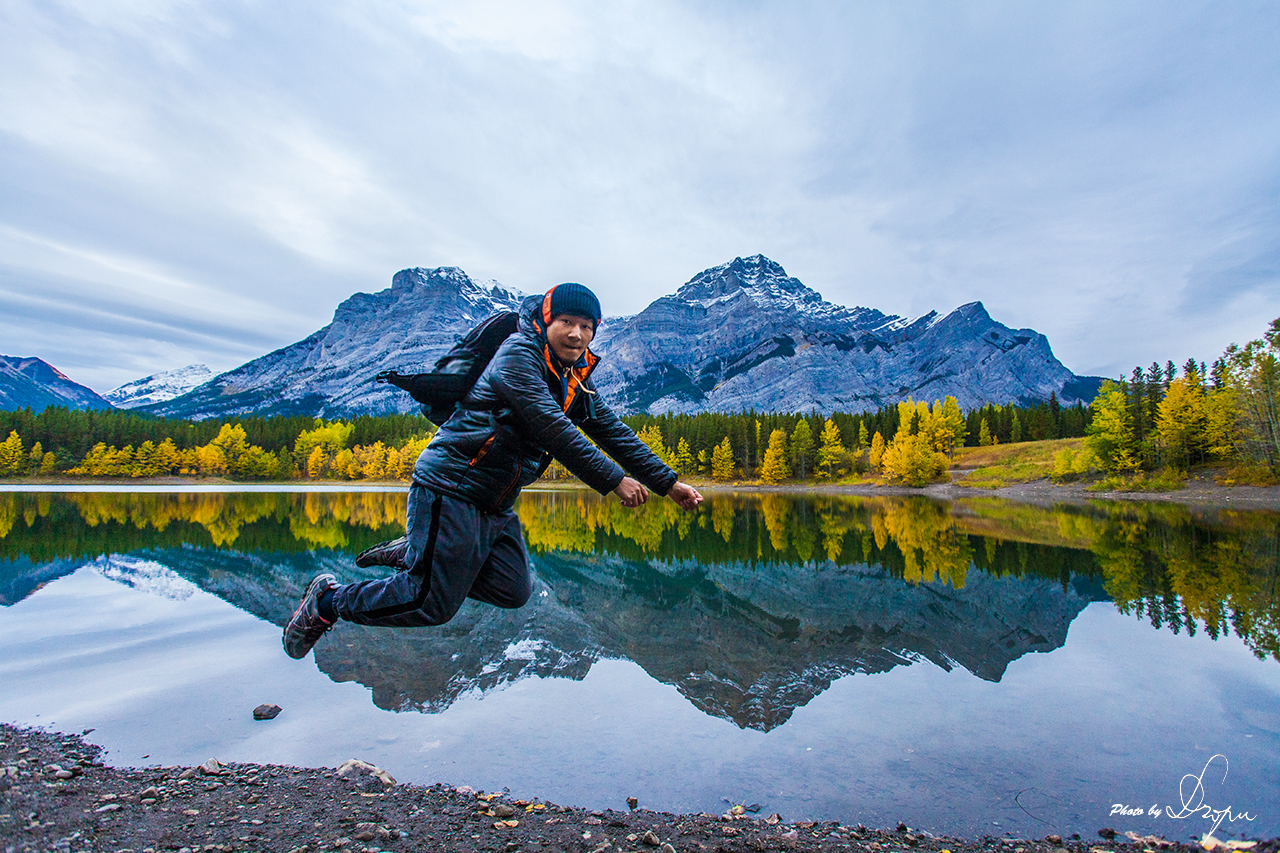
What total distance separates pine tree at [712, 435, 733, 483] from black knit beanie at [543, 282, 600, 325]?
9253 cm

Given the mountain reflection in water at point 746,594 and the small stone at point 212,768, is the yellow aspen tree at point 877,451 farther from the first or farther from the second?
the small stone at point 212,768

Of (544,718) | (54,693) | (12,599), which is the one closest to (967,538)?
(544,718)

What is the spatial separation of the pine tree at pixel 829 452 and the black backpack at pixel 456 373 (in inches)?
3580

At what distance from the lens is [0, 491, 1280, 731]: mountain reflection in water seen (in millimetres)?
8281

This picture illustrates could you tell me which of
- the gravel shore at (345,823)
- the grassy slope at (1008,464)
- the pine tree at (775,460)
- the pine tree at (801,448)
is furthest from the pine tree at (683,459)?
the gravel shore at (345,823)

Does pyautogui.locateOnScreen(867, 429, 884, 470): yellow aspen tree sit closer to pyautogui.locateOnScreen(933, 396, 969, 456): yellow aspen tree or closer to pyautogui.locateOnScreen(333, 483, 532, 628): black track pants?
pyautogui.locateOnScreen(933, 396, 969, 456): yellow aspen tree

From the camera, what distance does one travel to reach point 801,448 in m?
92.3

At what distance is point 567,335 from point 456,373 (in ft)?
2.63

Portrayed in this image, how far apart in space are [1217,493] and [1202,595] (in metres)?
50.7

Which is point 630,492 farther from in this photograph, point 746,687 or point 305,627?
point 746,687

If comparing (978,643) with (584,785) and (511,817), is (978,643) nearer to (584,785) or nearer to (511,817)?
(584,785)

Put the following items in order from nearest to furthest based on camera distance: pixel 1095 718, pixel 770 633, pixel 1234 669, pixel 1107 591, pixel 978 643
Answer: pixel 1095 718 → pixel 1234 669 → pixel 978 643 → pixel 770 633 → pixel 1107 591

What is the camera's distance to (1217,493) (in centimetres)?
4753

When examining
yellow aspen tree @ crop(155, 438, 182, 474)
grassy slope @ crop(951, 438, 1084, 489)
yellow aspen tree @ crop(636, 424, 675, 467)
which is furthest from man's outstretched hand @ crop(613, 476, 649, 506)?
yellow aspen tree @ crop(155, 438, 182, 474)
